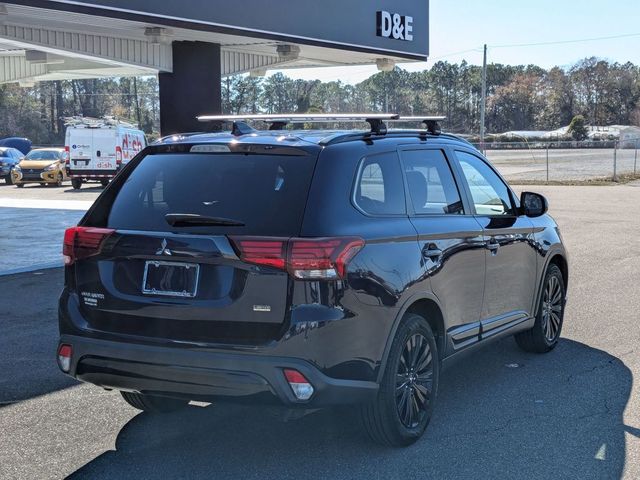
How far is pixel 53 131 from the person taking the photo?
325 feet

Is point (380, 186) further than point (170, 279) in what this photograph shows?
Yes

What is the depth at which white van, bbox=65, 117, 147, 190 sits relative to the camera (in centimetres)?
2914

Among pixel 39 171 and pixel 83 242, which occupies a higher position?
pixel 83 242

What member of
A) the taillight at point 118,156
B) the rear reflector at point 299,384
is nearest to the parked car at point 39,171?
the taillight at point 118,156

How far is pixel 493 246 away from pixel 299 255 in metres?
2.16

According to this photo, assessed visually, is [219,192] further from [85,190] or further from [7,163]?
[7,163]

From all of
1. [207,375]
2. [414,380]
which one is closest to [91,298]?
[207,375]

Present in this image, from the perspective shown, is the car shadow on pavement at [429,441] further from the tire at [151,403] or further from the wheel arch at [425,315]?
the wheel arch at [425,315]

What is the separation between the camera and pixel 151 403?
5.39 m

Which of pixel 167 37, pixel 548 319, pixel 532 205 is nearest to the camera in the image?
pixel 532 205

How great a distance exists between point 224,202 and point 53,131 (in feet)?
329

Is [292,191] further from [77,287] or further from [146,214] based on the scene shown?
[77,287]

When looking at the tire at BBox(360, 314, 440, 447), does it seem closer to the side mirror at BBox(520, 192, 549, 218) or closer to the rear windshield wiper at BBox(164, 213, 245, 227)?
the rear windshield wiper at BBox(164, 213, 245, 227)

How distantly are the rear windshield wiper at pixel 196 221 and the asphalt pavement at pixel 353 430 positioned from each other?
100 cm
